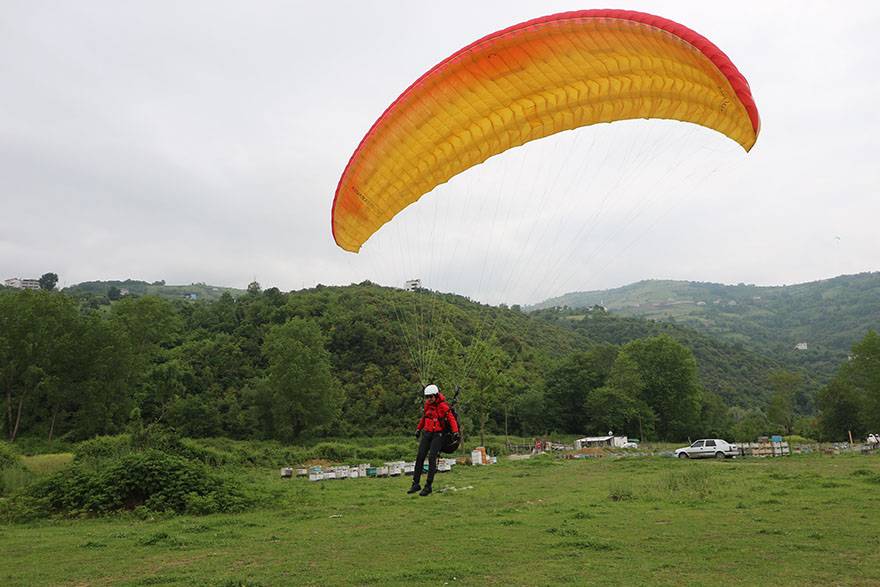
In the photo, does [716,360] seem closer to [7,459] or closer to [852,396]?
[852,396]

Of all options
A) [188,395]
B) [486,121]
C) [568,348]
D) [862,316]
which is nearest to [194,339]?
[188,395]

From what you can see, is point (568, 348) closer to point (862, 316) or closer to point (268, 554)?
point (268, 554)

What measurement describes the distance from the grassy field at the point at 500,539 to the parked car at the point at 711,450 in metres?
10.9

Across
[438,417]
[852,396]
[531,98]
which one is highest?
[531,98]

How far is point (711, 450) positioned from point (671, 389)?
25334 millimetres

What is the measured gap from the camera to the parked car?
1169 inches

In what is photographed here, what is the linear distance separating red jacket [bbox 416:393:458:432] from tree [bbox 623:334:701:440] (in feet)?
158

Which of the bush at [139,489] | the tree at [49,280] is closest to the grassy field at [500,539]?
the bush at [139,489]

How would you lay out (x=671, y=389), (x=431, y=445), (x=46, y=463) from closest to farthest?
(x=431, y=445) → (x=46, y=463) → (x=671, y=389)

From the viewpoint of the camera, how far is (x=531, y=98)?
9.80 meters

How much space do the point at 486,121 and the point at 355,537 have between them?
828 centimetres

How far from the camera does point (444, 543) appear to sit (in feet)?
36.1

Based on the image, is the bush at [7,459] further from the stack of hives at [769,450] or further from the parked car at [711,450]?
the stack of hives at [769,450]

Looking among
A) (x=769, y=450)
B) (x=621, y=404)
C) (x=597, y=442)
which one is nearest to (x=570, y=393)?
(x=621, y=404)
